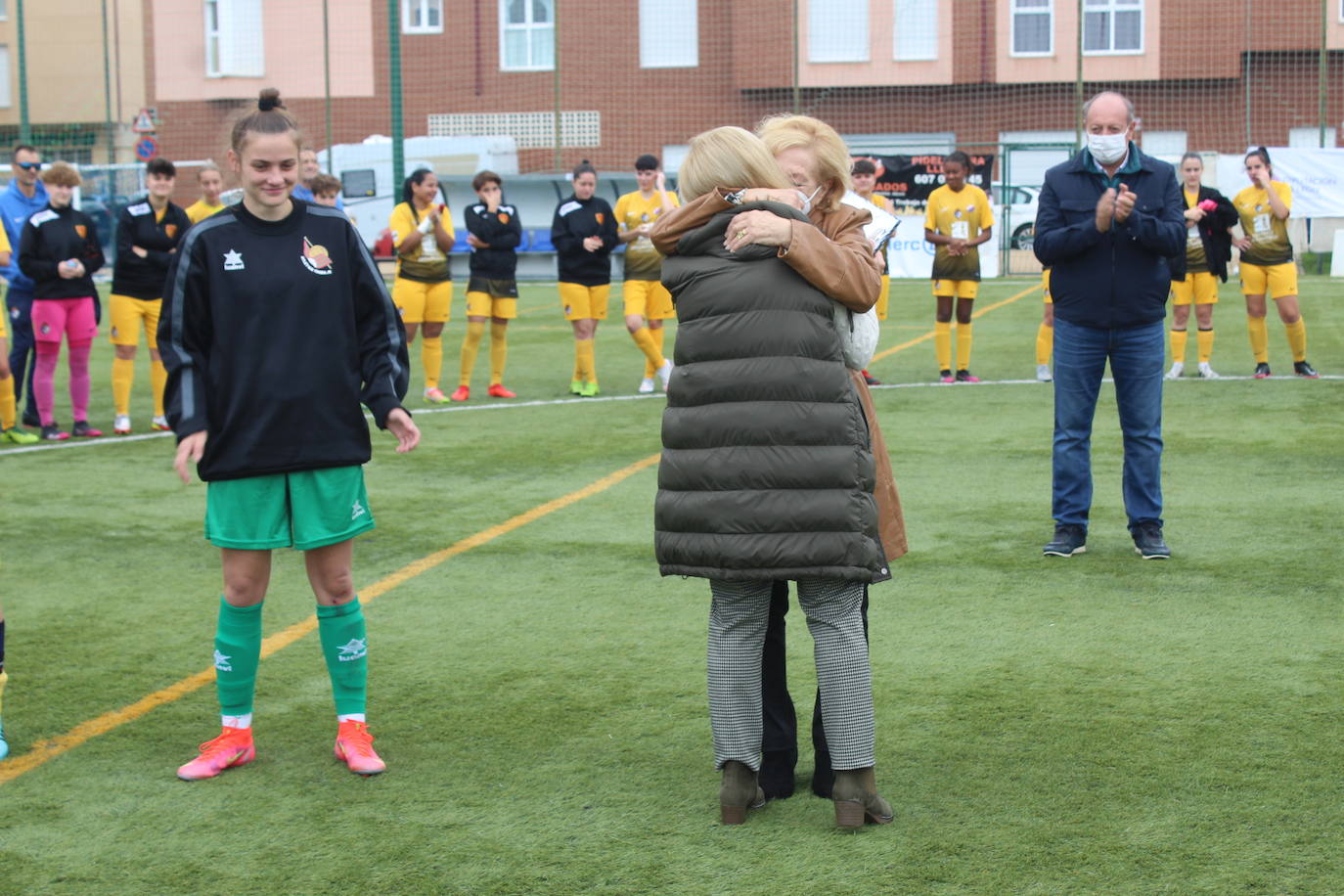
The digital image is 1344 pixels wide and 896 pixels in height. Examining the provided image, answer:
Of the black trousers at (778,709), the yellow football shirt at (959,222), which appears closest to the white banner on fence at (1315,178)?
the yellow football shirt at (959,222)

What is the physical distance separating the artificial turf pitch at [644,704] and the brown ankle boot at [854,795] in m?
0.07

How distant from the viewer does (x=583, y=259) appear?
13883mm

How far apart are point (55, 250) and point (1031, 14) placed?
2876 centimetres

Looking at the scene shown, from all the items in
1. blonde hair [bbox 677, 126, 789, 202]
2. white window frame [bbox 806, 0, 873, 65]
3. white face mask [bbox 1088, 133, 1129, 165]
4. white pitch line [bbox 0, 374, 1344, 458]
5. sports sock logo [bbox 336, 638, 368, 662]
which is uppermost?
white window frame [bbox 806, 0, 873, 65]

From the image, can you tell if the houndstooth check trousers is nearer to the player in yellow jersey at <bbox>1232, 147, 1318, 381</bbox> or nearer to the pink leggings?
the pink leggings

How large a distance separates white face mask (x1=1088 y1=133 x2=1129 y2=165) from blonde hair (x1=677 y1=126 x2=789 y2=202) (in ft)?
10.9

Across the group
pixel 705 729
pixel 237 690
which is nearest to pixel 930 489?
pixel 705 729

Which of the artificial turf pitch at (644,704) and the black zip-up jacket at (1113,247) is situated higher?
the black zip-up jacket at (1113,247)

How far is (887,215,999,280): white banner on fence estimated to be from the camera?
2872 centimetres

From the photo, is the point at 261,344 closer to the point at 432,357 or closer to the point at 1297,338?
the point at 432,357

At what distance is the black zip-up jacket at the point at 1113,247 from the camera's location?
22.7 ft

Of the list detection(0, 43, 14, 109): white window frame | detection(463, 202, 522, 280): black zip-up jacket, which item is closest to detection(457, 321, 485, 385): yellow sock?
detection(463, 202, 522, 280): black zip-up jacket

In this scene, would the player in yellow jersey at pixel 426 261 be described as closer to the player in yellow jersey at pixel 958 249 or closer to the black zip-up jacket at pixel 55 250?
the black zip-up jacket at pixel 55 250

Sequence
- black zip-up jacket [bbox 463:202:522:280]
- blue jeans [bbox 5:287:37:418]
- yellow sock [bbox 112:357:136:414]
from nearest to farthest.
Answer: yellow sock [bbox 112:357:136:414]
blue jeans [bbox 5:287:37:418]
black zip-up jacket [bbox 463:202:522:280]
